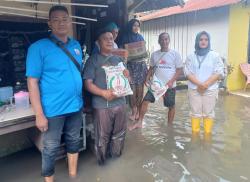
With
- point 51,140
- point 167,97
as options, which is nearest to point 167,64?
point 167,97

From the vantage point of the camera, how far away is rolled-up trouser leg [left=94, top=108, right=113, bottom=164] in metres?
3.30

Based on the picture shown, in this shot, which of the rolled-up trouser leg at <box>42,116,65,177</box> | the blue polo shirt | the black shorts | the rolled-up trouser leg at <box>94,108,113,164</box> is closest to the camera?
the blue polo shirt

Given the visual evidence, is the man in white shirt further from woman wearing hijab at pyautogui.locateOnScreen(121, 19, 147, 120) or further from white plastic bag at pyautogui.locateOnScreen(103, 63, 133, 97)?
white plastic bag at pyautogui.locateOnScreen(103, 63, 133, 97)

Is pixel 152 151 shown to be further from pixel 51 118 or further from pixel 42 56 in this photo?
pixel 42 56

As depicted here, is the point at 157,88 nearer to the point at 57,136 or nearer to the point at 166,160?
the point at 166,160

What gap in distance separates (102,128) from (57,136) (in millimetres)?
642

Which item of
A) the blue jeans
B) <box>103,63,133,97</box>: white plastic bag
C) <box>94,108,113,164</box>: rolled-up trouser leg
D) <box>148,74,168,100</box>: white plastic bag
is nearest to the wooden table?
the blue jeans

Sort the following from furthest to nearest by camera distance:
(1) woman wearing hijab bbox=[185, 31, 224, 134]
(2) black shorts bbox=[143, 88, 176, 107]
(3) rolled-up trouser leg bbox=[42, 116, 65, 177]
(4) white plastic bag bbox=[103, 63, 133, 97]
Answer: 1. (2) black shorts bbox=[143, 88, 176, 107]
2. (1) woman wearing hijab bbox=[185, 31, 224, 134]
3. (4) white plastic bag bbox=[103, 63, 133, 97]
4. (3) rolled-up trouser leg bbox=[42, 116, 65, 177]

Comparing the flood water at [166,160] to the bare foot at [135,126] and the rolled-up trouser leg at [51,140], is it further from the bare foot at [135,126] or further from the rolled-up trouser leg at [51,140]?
the rolled-up trouser leg at [51,140]

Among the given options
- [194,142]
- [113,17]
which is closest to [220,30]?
[113,17]

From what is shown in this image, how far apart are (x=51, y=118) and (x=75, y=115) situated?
0.32 meters

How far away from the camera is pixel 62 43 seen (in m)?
2.87

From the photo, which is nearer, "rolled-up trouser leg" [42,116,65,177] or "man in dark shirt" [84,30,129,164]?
"rolled-up trouser leg" [42,116,65,177]

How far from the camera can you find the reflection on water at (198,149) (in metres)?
3.35
